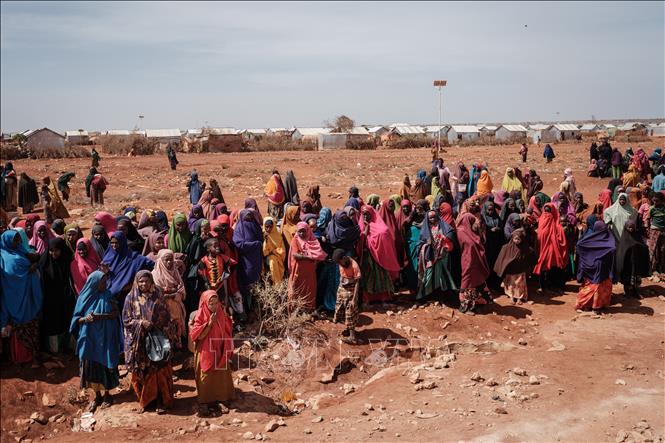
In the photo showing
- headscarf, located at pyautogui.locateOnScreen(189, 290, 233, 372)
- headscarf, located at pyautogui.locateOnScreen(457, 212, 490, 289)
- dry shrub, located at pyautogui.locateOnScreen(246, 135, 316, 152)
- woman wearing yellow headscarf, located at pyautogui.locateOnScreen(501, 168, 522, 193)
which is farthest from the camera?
dry shrub, located at pyautogui.locateOnScreen(246, 135, 316, 152)

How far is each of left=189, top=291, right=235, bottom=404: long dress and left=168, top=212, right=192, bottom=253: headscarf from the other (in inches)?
58.0

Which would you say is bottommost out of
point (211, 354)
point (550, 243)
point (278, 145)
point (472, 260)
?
point (211, 354)

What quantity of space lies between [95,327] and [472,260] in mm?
4444

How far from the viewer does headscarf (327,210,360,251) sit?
6.84 m

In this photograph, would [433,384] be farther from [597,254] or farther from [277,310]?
[597,254]

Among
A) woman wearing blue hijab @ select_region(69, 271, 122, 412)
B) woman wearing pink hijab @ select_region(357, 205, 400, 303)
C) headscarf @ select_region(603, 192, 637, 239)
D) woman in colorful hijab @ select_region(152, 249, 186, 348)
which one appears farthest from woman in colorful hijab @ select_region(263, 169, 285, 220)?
headscarf @ select_region(603, 192, 637, 239)

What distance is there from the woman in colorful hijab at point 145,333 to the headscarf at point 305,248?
1.96m

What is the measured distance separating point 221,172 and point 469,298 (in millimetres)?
18043

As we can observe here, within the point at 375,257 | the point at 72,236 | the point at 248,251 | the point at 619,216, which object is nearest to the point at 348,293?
Result: the point at 375,257

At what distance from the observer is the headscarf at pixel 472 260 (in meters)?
7.07

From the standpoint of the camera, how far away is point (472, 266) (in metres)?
7.05

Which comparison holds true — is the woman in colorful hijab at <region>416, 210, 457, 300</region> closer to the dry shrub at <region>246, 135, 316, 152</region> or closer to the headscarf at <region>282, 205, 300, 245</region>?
the headscarf at <region>282, 205, 300, 245</region>

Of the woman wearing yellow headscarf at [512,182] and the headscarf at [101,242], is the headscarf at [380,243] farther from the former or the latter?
the woman wearing yellow headscarf at [512,182]

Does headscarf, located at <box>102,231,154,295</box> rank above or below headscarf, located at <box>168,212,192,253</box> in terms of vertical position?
below
